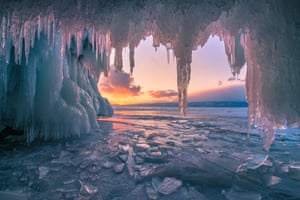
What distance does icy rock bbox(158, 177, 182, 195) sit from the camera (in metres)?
2.44

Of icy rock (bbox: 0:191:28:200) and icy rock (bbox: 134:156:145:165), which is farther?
icy rock (bbox: 134:156:145:165)

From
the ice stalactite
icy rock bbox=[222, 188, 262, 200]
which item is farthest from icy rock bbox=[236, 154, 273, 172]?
the ice stalactite

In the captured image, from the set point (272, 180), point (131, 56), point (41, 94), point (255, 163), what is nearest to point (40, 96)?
point (41, 94)

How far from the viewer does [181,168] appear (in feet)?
9.77

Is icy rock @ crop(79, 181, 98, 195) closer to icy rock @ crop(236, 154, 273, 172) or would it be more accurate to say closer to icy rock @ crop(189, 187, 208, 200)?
icy rock @ crop(189, 187, 208, 200)

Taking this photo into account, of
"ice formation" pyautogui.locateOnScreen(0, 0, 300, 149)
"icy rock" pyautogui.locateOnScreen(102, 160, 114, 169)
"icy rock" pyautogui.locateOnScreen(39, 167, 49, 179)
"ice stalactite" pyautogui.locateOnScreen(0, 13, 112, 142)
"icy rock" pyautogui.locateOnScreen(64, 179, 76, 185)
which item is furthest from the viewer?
"ice stalactite" pyautogui.locateOnScreen(0, 13, 112, 142)

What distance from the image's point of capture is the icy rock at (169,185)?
8.00 ft

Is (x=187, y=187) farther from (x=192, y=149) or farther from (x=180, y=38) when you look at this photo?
(x=180, y=38)

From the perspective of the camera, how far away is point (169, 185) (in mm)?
2564

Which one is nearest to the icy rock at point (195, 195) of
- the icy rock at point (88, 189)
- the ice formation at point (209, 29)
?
the ice formation at point (209, 29)

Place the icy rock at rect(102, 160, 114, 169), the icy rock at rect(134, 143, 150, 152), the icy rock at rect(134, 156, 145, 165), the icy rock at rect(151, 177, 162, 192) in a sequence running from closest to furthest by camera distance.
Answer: the icy rock at rect(151, 177, 162, 192), the icy rock at rect(102, 160, 114, 169), the icy rock at rect(134, 156, 145, 165), the icy rock at rect(134, 143, 150, 152)

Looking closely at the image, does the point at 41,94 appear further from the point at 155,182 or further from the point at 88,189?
the point at 155,182

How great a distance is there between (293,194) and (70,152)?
419 cm

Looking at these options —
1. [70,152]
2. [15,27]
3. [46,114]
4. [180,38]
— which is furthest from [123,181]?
[46,114]
